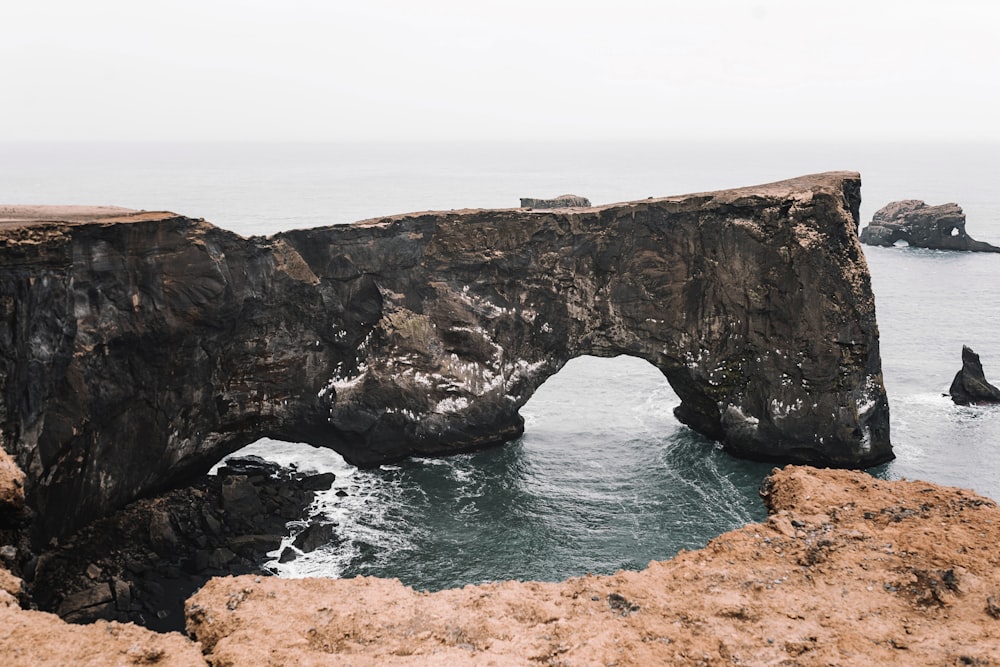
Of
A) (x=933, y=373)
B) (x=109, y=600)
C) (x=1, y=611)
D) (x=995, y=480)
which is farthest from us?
(x=933, y=373)

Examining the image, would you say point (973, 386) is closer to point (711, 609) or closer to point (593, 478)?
point (593, 478)

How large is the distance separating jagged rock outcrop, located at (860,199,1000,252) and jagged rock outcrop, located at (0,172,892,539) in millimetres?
74286

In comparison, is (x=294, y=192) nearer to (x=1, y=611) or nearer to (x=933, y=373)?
(x=933, y=373)

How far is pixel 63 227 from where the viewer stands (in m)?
33.2

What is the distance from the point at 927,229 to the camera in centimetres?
11100

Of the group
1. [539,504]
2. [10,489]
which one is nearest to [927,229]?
[539,504]

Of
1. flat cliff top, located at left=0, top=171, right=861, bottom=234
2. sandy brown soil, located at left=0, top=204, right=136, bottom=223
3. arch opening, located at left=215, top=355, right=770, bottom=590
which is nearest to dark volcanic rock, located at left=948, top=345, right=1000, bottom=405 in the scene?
flat cliff top, located at left=0, top=171, right=861, bottom=234

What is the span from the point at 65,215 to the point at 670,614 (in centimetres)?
3328

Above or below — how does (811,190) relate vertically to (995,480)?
above

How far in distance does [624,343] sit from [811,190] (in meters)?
13.4

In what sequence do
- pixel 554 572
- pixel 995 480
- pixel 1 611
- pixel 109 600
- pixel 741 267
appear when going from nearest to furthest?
pixel 1 611
pixel 109 600
pixel 554 572
pixel 995 480
pixel 741 267

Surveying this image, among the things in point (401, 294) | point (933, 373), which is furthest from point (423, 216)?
point (933, 373)

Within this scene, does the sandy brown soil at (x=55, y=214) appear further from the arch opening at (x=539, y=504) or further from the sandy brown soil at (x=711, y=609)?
the sandy brown soil at (x=711, y=609)

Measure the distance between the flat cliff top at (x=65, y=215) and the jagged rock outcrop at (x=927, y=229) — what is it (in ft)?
337
